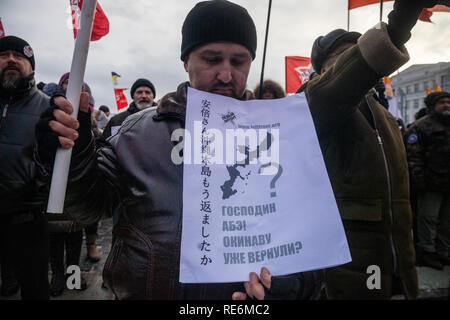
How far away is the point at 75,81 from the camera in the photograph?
718 mm

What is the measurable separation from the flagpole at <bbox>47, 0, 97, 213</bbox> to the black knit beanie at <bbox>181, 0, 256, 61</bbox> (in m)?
0.47

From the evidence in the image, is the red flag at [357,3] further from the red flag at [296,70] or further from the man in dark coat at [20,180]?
the red flag at [296,70]

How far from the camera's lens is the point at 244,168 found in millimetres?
819

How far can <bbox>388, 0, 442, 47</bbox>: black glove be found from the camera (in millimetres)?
779

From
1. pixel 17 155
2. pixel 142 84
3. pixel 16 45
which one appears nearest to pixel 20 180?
pixel 17 155

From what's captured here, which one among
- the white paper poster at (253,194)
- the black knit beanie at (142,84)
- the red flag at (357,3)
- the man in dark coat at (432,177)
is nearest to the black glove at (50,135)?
the white paper poster at (253,194)

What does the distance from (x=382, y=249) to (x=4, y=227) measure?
7.80 feet

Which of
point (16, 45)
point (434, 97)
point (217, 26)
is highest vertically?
point (434, 97)

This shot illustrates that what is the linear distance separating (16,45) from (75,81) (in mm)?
1845

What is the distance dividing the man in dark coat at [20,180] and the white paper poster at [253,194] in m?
1.63

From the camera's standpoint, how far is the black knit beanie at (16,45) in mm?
1997

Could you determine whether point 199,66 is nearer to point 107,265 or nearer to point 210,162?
point 210,162

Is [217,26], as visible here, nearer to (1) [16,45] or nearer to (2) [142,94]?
(1) [16,45]

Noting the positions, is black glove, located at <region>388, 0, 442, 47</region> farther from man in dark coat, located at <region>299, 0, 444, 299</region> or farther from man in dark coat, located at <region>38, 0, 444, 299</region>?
man in dark coat, located at <region>299, 0, 444, 299</region>
